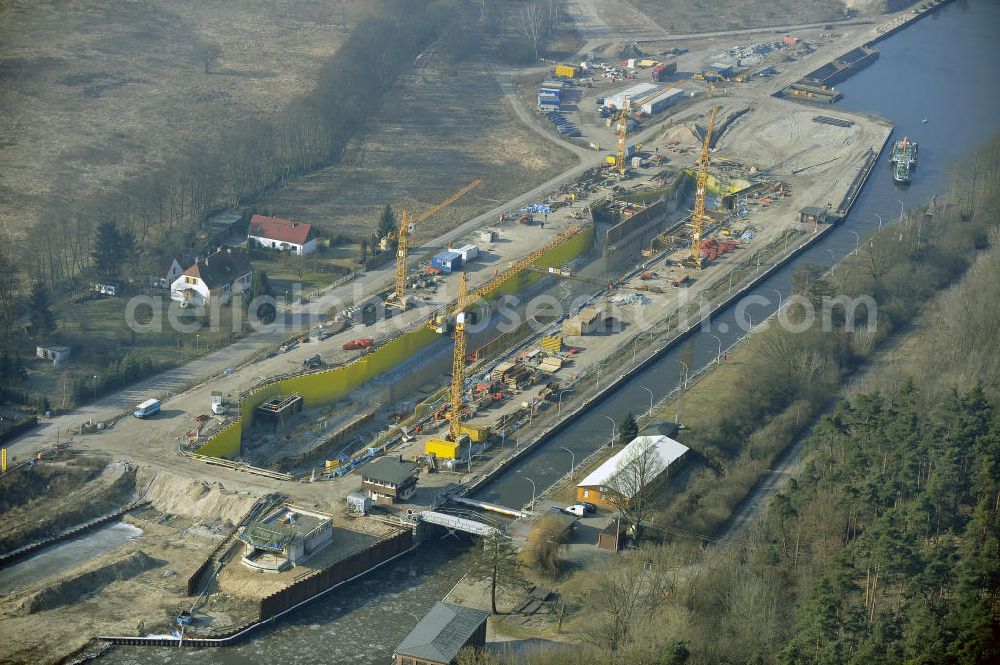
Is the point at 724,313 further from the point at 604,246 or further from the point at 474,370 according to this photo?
the point at 474,370

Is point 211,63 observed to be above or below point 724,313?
above

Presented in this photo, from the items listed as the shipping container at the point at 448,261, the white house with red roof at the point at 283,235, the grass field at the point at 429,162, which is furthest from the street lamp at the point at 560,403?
the grass field at the point at 429,162

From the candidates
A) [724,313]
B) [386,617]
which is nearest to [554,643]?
[386,617]

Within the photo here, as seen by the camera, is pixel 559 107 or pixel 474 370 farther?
pixel 559 107

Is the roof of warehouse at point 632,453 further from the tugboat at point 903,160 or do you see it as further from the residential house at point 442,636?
the tugboat at point 903,160

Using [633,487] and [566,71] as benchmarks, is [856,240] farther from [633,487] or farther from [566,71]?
[633,487]

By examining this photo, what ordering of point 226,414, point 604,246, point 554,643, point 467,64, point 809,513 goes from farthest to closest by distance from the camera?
point 467,64, point 604,246, point 226,414, point 809,513, point 554,643

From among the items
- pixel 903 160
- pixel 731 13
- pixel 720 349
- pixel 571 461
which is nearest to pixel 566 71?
pixel 903 160

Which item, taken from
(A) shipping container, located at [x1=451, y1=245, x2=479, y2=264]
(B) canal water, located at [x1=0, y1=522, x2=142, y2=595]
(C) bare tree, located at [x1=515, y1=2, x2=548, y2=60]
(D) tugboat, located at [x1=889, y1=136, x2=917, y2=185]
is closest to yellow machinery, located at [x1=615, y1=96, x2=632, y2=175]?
(C) bare tree, located at [x1=515, y1=2, x2=548, y2=60]
